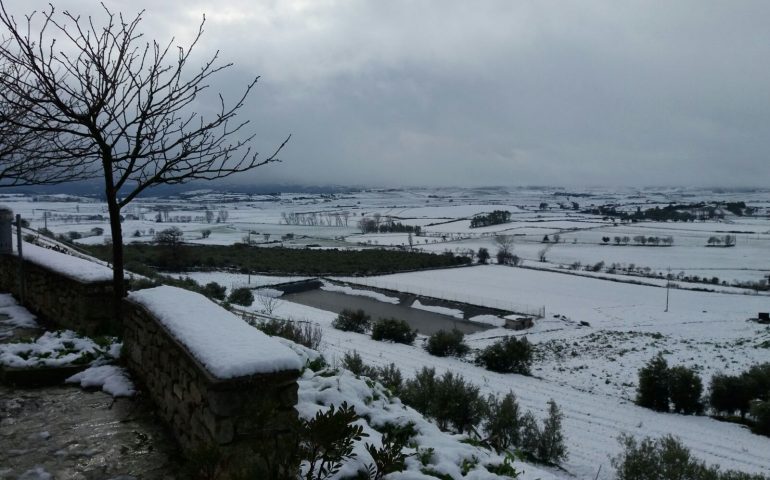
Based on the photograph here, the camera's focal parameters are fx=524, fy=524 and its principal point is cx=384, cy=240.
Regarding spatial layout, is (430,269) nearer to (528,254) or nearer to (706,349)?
(528,254)

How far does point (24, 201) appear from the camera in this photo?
127 meters

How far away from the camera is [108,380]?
509cm

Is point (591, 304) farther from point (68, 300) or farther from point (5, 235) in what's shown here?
point (68, 300)

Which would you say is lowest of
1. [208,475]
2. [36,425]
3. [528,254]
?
[528,254]

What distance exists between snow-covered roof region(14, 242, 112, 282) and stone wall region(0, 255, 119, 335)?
6 cm

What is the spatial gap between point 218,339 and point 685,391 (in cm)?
2083

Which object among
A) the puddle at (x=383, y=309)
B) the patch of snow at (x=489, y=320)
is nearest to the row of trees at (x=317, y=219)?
the puddle at (x=383, y=309)

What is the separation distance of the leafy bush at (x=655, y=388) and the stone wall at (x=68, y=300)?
19238 mm

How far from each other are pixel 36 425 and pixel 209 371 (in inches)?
84.4

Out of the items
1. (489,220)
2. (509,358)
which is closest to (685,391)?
(509,358)

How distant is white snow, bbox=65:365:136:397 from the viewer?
490 cm

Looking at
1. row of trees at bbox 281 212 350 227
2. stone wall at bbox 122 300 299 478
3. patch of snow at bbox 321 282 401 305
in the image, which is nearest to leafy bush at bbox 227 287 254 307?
patch of snow at bbox 321 282 401 305

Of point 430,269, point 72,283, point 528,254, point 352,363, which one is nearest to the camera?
point 72,283

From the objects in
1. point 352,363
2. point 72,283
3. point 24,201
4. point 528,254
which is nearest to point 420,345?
point 352,363
